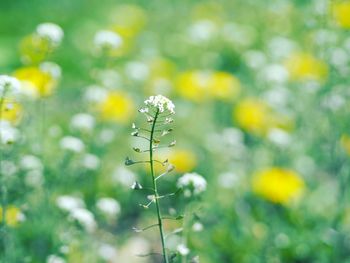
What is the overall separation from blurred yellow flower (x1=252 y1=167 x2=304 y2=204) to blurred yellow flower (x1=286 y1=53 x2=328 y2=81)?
967mm

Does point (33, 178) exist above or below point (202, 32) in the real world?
below

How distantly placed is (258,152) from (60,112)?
1.52 m

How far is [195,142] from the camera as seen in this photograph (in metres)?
4.51

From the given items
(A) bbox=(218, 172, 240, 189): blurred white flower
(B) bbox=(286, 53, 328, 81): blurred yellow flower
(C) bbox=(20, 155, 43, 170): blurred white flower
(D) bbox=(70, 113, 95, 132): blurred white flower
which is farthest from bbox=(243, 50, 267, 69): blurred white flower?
(C) bbox=(20, 155, 43, 170): blurred white flower

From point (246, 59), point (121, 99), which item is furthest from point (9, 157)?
point (246, 59)

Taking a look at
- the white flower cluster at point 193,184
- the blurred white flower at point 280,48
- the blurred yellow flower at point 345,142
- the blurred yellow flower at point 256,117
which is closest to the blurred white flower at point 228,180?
the blurred yellow flower at point 256,117

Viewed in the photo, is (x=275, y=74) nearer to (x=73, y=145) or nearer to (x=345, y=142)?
(x=345, y=142)

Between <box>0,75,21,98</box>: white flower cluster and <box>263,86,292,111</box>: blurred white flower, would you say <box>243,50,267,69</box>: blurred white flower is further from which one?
<box>0,75,21,98</box>: white flower cluster

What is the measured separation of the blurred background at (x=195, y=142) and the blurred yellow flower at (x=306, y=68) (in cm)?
2

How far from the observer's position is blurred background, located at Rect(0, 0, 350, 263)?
306 cm

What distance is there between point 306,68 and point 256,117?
713 mm

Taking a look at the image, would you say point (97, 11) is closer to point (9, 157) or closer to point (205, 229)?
point (205, 229)

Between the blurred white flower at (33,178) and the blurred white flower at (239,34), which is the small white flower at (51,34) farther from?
the blurred white flower at (239,34)

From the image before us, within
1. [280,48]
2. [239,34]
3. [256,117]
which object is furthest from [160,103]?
[239,34]
